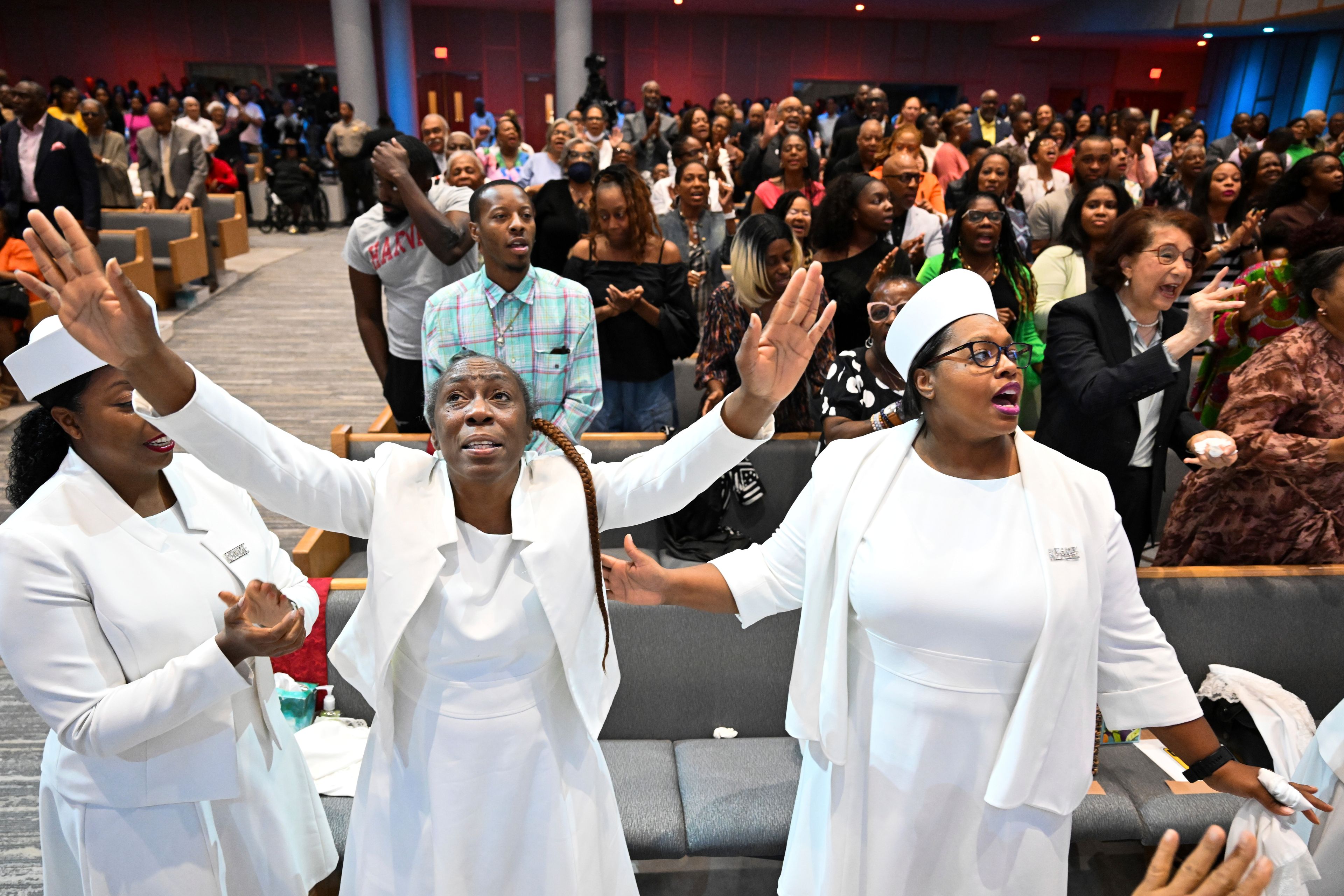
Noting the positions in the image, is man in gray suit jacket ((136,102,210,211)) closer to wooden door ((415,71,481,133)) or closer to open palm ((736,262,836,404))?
open palm ((736,262,836,404))

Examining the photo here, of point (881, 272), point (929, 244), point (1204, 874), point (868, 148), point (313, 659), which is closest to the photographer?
point (1204, 874)

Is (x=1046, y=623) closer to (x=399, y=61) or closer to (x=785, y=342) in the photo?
(x=785, y=342)

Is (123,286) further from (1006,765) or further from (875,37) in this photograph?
(875,37)

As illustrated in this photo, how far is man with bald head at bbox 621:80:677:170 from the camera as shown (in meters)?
7.77

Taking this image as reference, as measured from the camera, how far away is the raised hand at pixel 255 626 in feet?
5.22

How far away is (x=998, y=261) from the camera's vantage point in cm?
365

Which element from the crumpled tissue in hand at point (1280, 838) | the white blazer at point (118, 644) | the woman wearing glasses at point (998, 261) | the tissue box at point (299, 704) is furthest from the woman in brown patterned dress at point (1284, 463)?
the tissue box at point (299, 704)

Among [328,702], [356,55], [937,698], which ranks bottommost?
[328,702]

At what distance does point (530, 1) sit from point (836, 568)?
1875 centimetres

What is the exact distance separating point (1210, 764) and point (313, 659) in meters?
2.35

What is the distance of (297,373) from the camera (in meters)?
6.73

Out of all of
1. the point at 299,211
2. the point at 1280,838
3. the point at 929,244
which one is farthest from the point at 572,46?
the point at 1280,838

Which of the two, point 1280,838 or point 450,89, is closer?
point 1280,838

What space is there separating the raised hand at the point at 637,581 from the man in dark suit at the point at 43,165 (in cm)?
584
